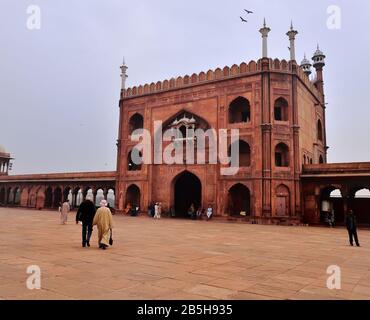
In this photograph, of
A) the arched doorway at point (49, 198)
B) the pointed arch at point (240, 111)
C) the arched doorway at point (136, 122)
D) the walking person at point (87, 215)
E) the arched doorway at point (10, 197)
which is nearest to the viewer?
the walking person at point (87, 215)

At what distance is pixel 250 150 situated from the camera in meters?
20.4

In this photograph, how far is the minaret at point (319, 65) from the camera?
27339 millimetres

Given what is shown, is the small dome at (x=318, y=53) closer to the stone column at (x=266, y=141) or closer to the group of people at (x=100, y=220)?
the stone column at (x=266, y=141)

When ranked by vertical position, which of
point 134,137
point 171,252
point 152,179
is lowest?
point 171,252

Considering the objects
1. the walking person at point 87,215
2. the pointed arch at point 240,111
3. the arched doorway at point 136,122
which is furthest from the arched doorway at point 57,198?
the walking person at point 87,215

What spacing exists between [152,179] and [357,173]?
1262 cm

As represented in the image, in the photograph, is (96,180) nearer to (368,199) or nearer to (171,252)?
(368,199)

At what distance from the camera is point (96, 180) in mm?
27922

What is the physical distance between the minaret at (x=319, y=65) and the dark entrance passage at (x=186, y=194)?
41.4 ft

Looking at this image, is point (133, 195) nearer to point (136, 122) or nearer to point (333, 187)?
point (136, 122)

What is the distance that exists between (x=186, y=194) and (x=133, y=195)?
3985 mm
